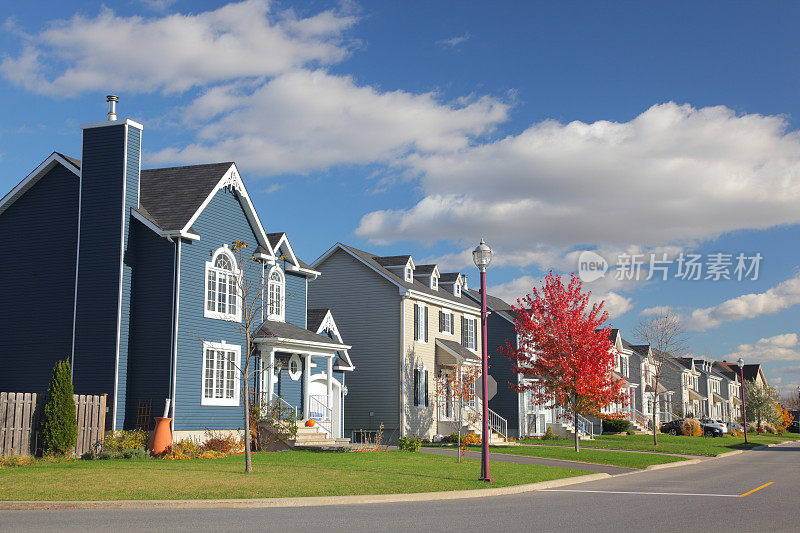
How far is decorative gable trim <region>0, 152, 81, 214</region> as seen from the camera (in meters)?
27.2

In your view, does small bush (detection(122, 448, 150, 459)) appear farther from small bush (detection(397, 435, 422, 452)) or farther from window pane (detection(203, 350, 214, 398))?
small bush (detection(397, 435, 422, 452))

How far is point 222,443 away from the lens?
26.1 meters

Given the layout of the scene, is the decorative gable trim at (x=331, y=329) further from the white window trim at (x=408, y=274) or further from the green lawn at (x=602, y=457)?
the green lawn at (x=602, y=457)

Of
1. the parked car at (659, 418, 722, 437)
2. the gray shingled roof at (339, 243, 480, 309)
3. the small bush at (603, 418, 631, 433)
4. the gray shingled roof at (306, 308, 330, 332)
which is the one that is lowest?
the parked car at (659, 418, 722, 437)

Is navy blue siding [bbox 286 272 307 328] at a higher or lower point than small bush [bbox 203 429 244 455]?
higher

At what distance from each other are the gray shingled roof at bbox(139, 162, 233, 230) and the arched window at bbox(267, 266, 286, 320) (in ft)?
15.8

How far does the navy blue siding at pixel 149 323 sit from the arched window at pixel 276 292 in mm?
5801

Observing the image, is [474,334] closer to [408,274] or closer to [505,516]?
[408,274]

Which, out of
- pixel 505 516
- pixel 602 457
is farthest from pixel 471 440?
pixel 505 516

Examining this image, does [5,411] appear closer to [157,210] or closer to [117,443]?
[117,443]

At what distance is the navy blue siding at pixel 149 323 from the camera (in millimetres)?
25547

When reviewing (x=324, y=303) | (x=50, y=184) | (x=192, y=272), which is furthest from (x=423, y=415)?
(x=50, y=184)

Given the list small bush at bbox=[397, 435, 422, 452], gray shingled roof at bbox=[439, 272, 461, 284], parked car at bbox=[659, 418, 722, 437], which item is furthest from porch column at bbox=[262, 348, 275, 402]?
parked car at bbox=[659, 418, 722, 437]

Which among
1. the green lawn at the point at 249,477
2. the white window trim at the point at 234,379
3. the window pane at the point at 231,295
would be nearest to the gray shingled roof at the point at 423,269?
the window pane at the point at 231,295
